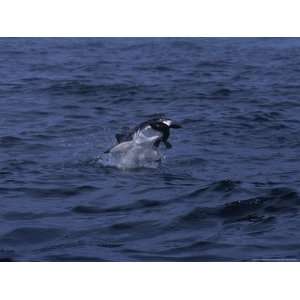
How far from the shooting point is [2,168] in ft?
40.3

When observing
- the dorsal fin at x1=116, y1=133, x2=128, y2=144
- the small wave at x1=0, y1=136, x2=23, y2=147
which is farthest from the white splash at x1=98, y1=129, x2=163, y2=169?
the small wave at x1=0, y1=136, x2=23, y2=147

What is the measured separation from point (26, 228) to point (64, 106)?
1071 cm

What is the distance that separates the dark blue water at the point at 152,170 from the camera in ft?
27.2

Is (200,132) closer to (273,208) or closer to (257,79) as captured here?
(273,208)

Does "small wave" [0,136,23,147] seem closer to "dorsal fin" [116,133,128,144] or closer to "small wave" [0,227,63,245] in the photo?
"dorsal fin" [116,133,128,144]

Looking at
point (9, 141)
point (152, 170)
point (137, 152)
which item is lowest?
point (152, 170)

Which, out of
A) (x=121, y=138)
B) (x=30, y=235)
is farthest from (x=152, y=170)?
(x=30, y=235)

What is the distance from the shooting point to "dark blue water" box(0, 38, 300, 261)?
830 centimetres

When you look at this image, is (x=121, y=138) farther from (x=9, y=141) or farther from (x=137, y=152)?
(x=9, y=141)

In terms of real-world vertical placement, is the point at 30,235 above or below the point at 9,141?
below

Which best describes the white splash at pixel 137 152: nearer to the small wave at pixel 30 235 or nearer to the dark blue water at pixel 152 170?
the dark blue water at pixel 152 170

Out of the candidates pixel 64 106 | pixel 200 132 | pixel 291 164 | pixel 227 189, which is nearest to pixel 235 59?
pixel 64 106

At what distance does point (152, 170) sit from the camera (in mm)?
12344

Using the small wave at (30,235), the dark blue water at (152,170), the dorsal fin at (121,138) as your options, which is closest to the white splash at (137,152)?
the dorsal fin at (121,138)
